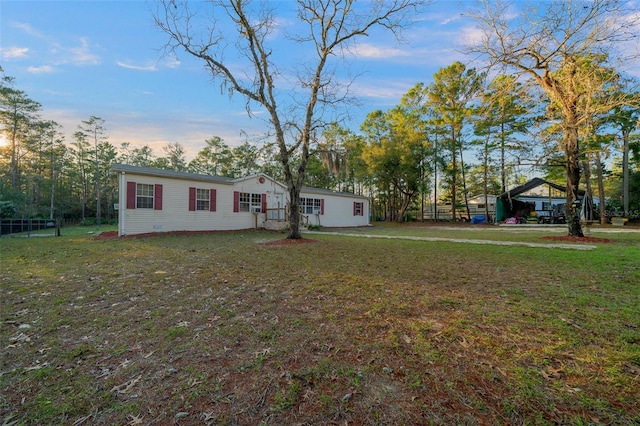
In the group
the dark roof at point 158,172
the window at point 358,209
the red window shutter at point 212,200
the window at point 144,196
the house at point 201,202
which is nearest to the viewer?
the dark roof at point 158,172

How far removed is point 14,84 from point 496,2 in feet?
111

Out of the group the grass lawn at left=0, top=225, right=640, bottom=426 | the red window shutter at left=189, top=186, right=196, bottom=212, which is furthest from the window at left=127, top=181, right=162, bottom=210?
the grass lawn at left=0, top=225, right=640, bottom=426

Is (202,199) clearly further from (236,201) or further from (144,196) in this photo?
(144,196)

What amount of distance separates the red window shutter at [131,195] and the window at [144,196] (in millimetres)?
134

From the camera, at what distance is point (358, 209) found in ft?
76.0

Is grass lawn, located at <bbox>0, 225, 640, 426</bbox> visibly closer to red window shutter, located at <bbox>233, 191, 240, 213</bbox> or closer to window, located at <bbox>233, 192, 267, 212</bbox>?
red window shutter, located at <bbox>233, 191, 240, 213</bbox>

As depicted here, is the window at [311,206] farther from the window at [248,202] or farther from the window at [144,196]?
the window at [144,196]

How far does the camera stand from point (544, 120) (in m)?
9.99

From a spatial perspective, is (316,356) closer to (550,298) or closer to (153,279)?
(550,298)

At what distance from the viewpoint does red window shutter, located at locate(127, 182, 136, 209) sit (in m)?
11.9

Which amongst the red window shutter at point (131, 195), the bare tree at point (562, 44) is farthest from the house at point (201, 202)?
the bare tree at point (562, 44)

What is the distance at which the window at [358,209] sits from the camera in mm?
22797

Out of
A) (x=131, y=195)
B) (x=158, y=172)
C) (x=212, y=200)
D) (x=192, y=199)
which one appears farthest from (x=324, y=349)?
(x=212, y=200)

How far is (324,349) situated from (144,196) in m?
13.0
